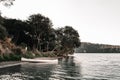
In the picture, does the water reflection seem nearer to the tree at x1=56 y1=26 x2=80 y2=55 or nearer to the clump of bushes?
the clump of bushes

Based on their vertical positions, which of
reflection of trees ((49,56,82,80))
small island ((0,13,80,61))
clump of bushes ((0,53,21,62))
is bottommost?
reflection of trees ((49,56,82,80))

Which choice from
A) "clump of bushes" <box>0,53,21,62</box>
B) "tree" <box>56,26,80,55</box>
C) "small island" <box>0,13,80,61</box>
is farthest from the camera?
"tree" <box>56,26,80,55</box>

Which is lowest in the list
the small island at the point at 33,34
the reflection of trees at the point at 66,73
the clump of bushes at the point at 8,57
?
the reflection of trees at the point at 66,73

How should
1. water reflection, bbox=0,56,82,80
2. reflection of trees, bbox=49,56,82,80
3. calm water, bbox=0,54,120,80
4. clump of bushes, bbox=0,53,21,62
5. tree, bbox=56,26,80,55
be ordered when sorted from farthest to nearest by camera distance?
tree, bbox=56,26,80,55 → clump of bushes, bbox=0,53,21,62 → reflection of trees, bbox=49,56,82,80 → calm water, bbox=0,54,120,80 → water reflection, bbox=0,56,82,80

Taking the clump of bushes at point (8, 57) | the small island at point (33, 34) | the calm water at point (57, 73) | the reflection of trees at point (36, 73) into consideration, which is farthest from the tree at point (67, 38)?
the reflection of trees at point (36, 73)

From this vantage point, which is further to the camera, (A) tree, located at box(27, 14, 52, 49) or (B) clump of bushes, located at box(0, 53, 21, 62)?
(A) tree, located at box(27, 14, 52, 49)

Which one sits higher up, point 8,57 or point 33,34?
point 33,34

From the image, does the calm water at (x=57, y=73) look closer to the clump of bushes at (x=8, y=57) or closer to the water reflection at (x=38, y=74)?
the water reflection at (x=38, y=74)

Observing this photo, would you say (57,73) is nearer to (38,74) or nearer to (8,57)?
(38,74)

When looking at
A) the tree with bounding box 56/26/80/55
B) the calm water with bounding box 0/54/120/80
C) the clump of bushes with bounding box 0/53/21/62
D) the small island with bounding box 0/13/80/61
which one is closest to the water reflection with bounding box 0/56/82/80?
the calm water with bounding box 0/54/120/80

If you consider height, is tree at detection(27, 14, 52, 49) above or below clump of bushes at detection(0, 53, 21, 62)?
above

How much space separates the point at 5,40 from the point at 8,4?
90.1 ft

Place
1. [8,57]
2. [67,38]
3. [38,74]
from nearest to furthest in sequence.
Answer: [38,74] → [8,57] → [67,38]

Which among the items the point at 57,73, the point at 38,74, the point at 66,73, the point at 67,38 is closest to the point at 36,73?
the point at 38,74
